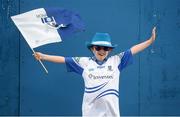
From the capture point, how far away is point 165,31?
21.1 feet

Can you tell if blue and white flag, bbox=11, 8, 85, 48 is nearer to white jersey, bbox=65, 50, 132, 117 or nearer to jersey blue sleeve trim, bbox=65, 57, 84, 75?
jersey blue sleeve trim, bbox=65, 57, 84, 75

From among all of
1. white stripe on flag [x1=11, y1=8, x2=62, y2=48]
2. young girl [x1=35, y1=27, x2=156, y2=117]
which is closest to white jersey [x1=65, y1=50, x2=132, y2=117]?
young girl [x1=35, y1=27, x2=156, y2=117]

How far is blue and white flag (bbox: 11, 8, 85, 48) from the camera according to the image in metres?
5.43

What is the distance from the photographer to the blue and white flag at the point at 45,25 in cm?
543

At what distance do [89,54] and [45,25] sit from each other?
972mm

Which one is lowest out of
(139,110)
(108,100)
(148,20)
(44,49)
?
(139,110)

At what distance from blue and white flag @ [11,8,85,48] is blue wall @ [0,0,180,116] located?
526 millimetres

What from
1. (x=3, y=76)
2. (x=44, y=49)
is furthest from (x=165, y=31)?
(x=3, y=76)

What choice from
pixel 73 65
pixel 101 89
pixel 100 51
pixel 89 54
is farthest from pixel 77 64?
pixel 89 54

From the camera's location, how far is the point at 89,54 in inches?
245

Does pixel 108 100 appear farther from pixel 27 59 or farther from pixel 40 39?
pixel 27 59

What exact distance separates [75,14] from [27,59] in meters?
0.95

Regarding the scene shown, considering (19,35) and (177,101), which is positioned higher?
(19,35)

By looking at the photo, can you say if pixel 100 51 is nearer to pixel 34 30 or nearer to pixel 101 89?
pixel 101 89
